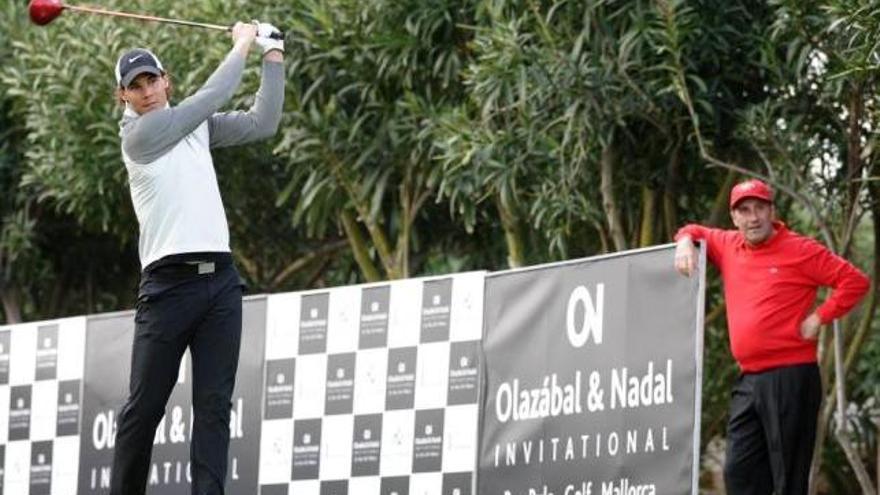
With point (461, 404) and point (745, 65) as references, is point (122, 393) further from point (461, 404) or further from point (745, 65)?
point (745, 65)

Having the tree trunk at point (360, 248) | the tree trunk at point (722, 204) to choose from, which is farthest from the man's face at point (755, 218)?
the tree trunk at point (360, 248)

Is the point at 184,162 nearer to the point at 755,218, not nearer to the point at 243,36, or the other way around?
the point at 243,36

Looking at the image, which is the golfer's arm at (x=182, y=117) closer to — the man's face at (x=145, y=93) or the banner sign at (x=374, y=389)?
the man's face at (x=145, y=93)

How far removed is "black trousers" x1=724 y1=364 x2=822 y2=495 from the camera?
9.09m

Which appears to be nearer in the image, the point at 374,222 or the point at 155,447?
the point at 155,447

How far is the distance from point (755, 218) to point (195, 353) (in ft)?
8.45

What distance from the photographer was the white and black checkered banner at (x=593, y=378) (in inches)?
341

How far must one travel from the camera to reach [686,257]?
28.7 ft

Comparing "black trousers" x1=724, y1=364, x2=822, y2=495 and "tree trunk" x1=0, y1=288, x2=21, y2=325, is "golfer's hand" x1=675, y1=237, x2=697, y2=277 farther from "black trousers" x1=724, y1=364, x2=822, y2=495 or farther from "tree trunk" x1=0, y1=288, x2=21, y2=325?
"tree trunk" x1=0, y1=288, x2=21, y2=325

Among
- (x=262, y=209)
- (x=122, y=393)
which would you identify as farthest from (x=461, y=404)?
(x=262, y=209)

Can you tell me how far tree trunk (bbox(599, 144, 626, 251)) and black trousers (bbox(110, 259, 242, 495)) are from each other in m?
4.00

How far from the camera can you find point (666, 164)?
39.4 ft

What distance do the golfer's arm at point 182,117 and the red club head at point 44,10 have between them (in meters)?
0.61

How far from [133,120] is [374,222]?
18.3 feet
